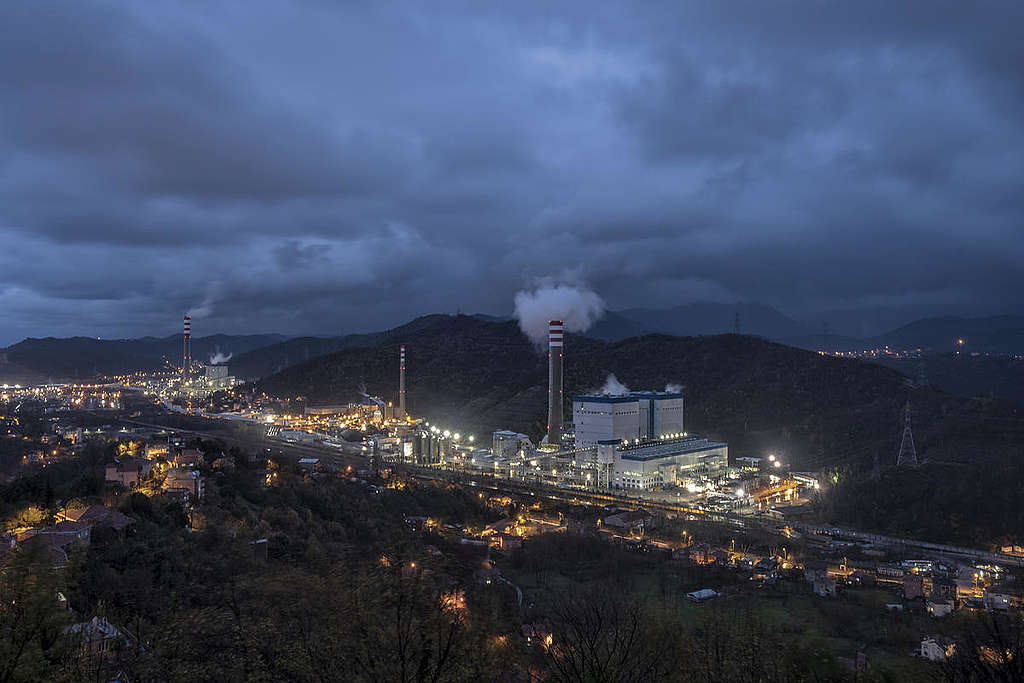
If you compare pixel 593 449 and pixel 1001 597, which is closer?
pixel 1001 597

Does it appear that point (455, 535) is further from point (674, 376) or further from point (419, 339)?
point (419, 339)

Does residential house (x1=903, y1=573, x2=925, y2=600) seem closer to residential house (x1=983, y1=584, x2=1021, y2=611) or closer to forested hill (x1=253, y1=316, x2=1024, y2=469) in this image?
residential house (x1=983, y1=584, x2=1021, y2=611)

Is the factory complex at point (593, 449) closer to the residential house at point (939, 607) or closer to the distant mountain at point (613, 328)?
the residential house at point (939, 607)

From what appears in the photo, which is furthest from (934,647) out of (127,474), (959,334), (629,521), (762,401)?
(959,334)

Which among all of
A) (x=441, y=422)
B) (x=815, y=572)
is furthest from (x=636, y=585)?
(x=441, y=422)

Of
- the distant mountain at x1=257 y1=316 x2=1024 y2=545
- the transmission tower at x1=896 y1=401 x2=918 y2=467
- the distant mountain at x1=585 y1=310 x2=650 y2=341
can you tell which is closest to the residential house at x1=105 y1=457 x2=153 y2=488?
the distant mountain at x1=257 y1=316 x2=1024 y2=545

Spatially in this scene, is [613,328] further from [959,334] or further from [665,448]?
[665,448]
